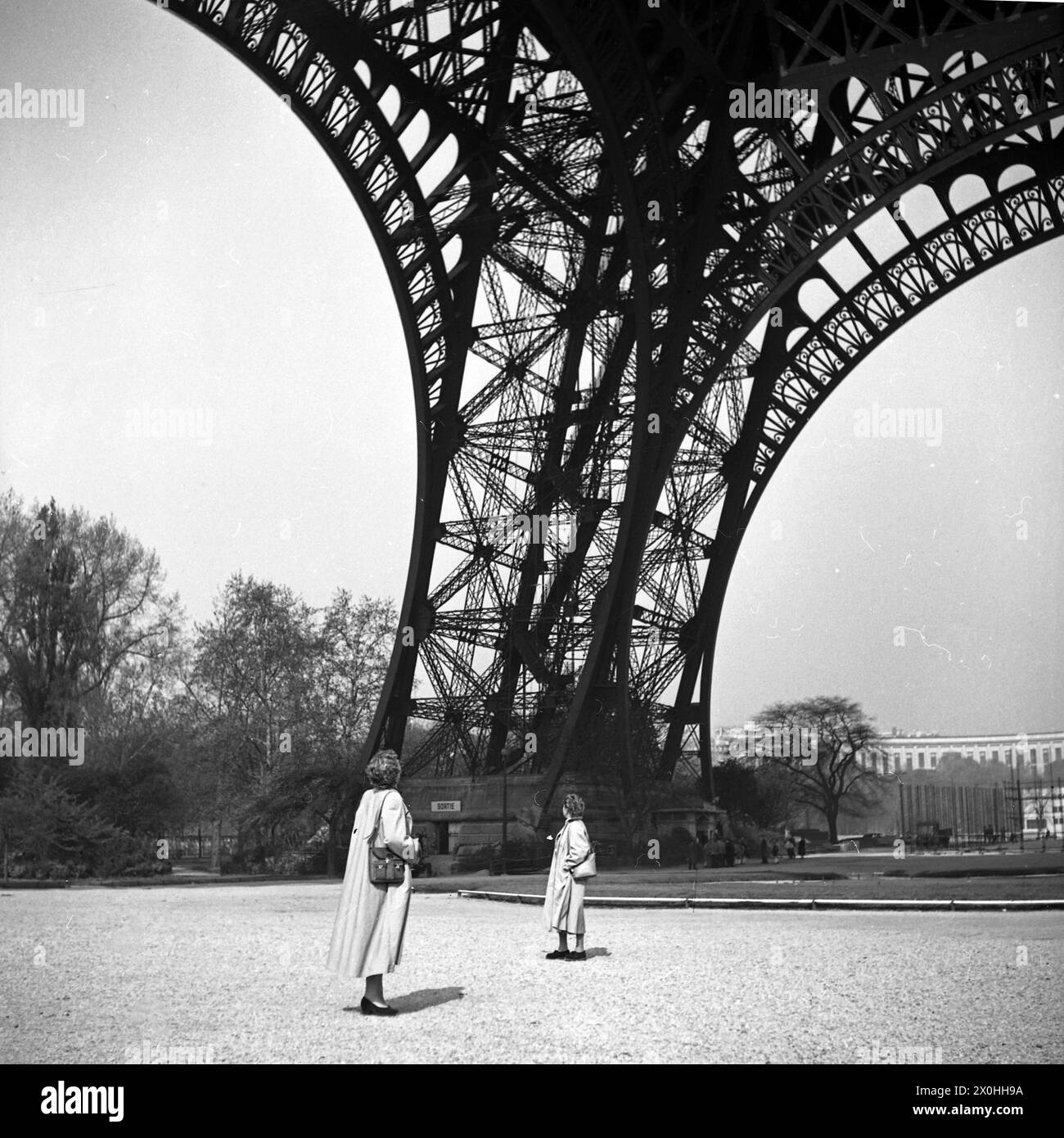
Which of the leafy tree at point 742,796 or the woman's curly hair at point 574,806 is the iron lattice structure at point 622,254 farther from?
the woman's curly hair at point 574,806

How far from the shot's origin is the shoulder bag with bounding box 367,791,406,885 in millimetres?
7707

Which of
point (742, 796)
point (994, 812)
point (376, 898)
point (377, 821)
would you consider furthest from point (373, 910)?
point (994, 812)

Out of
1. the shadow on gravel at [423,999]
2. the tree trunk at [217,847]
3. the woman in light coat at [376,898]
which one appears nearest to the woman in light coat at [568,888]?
the shadow on gravel at [423,999]

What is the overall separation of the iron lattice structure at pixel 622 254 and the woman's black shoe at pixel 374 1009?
55.0 feet

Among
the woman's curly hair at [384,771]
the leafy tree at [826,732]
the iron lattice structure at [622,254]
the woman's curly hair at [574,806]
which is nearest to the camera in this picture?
the woman's curly hair at [384,771]

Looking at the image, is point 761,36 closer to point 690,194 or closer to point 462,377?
point 690,194

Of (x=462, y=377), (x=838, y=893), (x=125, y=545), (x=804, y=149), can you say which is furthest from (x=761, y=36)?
(x=125, y=545)

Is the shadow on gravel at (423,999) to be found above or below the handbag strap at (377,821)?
below

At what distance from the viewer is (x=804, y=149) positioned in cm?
2825

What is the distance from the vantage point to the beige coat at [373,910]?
7695mm

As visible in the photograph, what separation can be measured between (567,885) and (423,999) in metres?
3.03

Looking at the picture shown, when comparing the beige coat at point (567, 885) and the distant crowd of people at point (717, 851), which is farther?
the distant crowd of people at point (717, 851)

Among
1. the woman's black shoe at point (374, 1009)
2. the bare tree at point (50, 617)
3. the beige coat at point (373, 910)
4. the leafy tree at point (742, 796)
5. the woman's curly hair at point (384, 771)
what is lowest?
the leafy tree at point (742, 796)
